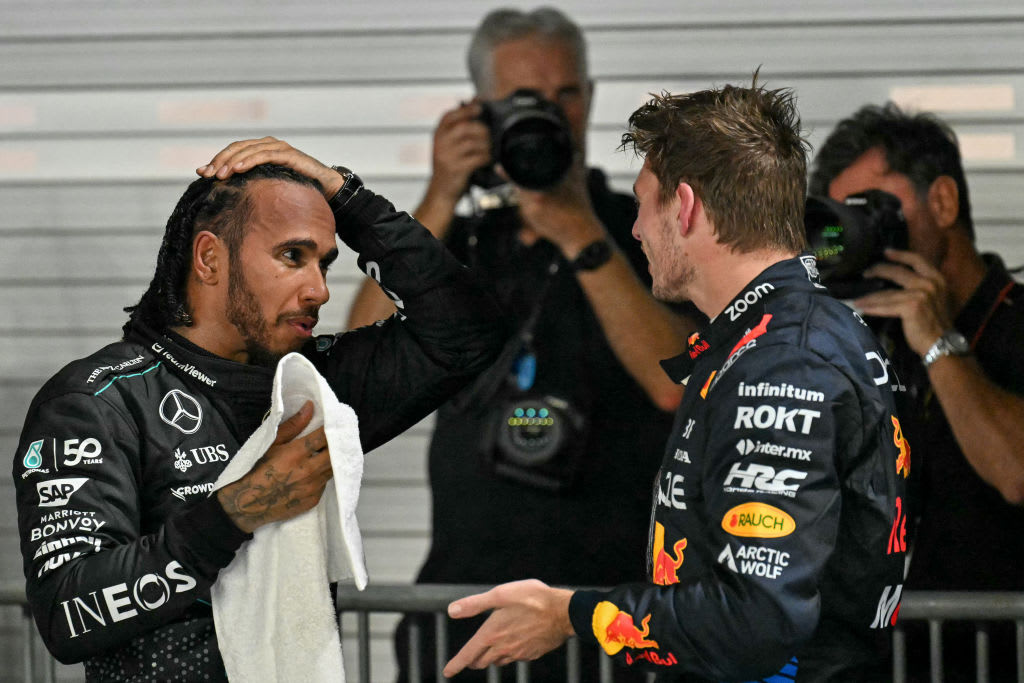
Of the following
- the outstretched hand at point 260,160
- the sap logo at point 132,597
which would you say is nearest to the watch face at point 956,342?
the outstretched hand at point 260,160

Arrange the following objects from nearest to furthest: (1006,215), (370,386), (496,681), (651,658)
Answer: (651,658) < (370,386) < (496,681) < (1006,215)

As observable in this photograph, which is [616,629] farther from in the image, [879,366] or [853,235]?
[853,235]

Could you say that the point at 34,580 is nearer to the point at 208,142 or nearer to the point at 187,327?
the point at 187,327

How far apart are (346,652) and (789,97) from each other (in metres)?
2.58

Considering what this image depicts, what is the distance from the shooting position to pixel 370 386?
2281mm

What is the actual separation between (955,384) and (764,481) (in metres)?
1.38

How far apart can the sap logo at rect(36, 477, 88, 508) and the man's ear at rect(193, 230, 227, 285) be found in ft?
1.42

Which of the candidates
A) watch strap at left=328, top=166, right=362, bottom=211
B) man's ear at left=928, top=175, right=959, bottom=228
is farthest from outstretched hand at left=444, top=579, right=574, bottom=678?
man's ear at left=928, top=175, right=959, bottom=228

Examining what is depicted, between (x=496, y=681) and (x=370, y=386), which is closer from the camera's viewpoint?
(x=370, y=386)

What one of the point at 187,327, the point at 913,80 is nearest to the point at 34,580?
the point at 187,327

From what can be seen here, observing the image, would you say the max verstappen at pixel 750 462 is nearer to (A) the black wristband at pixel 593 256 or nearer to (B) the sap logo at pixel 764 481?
(B) the sap logo at pixel 764 481

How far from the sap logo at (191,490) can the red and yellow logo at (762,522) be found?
2.88ft

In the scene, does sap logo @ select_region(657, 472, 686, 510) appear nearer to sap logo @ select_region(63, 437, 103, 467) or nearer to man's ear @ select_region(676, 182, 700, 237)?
man's ear @ select_region(676, 182, 700, 237)

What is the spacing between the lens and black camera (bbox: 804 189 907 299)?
2932 millimetres
